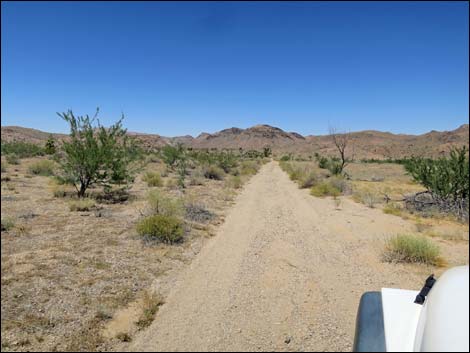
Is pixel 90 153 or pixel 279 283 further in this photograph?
pixel 90 153

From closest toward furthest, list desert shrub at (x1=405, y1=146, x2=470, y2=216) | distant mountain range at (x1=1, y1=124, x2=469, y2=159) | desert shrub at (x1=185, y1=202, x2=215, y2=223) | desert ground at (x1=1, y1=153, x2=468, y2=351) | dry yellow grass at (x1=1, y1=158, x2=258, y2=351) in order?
desert ground at (x1=1, y1=153, x2=468, y2=351), dry yellow grass at (x1=1, y1=158, x2=258, y2=351), desert shrub at (x1=185, y1=202, x2=215, y2=223), desert shrub at (x1=405, y1=146, x2=470, y2=216), distant mountain range at (x1=1, y1=124, x2=469, y2=159)

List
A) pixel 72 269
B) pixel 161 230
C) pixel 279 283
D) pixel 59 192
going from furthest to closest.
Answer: pixel 59 192 < pixel 161 230 < pixel 72 269 < pixel 279 283

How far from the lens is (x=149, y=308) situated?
499 centimetres

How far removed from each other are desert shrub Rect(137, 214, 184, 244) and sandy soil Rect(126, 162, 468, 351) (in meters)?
0.83

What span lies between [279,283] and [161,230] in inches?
143

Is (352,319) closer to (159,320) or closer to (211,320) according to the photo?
(211,320)

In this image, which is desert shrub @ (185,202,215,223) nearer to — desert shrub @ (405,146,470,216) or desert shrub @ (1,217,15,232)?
desert shrub @ (1,217,15,232)

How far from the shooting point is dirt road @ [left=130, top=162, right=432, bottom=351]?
3.91 m

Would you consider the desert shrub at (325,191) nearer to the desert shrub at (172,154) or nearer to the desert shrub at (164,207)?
the desert shrub at (164,207)

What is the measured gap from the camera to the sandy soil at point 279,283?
3920mm

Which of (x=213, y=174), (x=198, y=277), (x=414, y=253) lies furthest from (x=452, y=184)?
(x=213, y=174)

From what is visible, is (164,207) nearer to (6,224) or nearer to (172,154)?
(6,224)

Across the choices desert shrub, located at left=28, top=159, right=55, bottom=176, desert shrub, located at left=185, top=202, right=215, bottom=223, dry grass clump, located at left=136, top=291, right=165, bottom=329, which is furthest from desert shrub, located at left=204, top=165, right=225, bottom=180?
dry grass clump, located at left=136, top=291, right=165, bottom=329

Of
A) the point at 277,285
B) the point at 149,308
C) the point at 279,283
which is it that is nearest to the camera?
the point at 149,308
